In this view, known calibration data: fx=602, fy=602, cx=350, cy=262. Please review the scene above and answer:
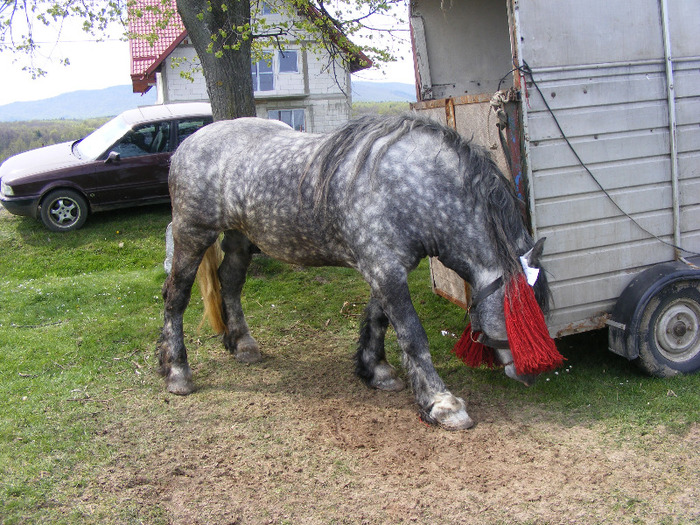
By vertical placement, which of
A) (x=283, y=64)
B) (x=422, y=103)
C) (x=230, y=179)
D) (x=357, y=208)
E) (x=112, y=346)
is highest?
(x=283, y=64)

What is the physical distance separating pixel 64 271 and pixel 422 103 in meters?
5.76

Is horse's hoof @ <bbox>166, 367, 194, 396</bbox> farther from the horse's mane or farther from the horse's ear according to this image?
the horse's ear

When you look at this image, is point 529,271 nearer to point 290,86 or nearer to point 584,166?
point 584,166

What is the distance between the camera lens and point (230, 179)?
4.36 meters

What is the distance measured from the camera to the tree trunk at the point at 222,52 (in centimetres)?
679

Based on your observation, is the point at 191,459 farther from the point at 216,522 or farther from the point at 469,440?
the point at 469,440

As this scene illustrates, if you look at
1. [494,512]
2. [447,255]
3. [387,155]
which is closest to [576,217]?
[447,255]

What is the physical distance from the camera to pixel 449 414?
12.4ft

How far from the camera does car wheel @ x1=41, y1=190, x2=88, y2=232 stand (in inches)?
367

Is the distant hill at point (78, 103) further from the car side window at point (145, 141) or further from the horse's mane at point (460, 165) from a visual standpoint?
the horse's mane at point (460, 165)

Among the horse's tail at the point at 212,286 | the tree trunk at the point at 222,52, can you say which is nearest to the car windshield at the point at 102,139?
the tree trunk at the point at 222,52

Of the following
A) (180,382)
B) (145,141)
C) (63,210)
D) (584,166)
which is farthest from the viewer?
(145,141)

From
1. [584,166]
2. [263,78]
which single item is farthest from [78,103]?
[584,166]

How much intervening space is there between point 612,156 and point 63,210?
8.27 meters
